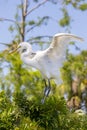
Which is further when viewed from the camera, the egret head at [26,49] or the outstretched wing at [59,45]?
the egret head at [26,49]

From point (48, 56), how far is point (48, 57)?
2 cm

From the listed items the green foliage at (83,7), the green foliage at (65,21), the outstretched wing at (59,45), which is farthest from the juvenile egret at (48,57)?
the green foliage at (83,7)

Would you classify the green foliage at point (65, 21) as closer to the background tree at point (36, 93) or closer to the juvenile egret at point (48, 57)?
the background tree at point (36, 93)

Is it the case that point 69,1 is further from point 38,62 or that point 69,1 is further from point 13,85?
point 38,62

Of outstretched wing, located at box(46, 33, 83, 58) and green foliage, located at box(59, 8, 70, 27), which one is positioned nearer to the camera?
outstretched wing, located at box(46, 33, 83, 58)

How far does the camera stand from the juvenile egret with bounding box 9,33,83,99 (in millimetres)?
4305

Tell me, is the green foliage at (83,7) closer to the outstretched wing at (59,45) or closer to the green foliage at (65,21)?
the green foliage at (65,21)

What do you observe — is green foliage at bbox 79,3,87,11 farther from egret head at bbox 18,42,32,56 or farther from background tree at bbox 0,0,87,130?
egret head at bbox 18,42,32,56

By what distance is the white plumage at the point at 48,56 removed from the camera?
430 cm

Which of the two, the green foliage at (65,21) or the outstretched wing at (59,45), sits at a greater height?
the green foliage at (65,21)

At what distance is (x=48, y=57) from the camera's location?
4.52 metres

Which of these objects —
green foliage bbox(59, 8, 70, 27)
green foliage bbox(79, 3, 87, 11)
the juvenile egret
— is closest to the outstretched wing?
the juvenile egret

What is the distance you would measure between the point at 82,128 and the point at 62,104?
0.16m

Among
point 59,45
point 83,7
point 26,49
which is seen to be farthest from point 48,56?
point 83,7
